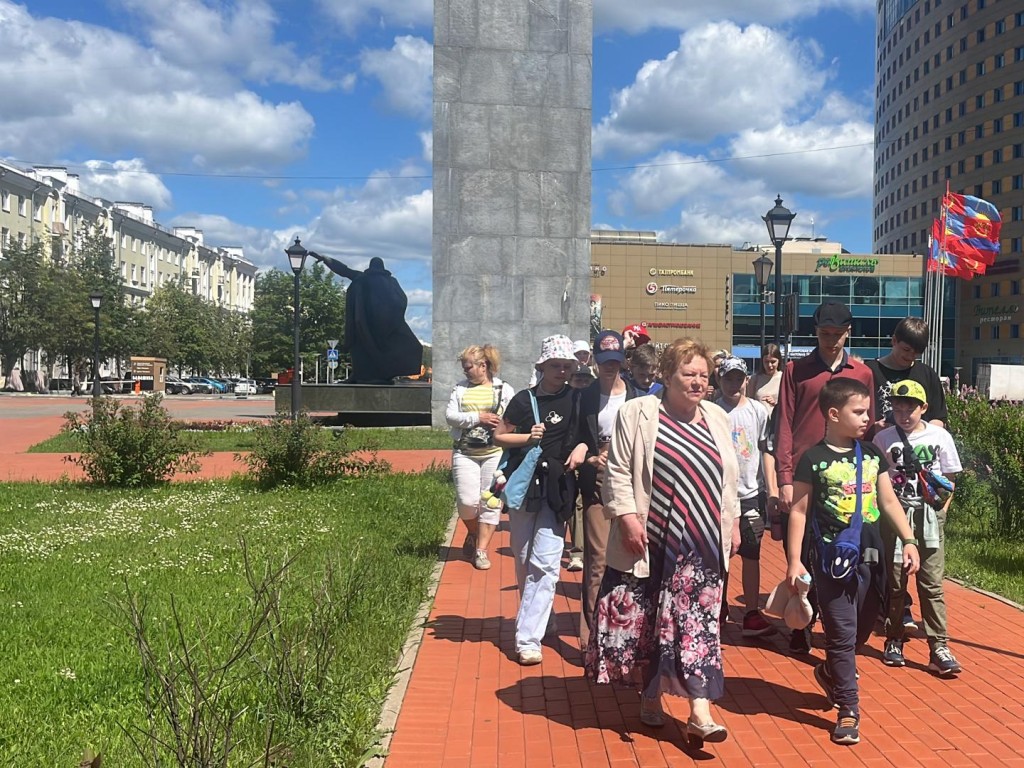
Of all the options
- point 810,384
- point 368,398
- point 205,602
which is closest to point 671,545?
point 810,384

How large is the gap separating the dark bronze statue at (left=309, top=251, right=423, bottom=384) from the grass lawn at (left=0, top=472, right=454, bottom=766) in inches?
448

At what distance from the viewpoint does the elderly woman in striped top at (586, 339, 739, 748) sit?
12.3 ft

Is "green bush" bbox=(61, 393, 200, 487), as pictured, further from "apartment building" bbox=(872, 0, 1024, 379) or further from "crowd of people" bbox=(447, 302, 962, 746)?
"apartment building" bbox=(872, 0, 1024, 379)

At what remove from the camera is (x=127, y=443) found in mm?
11414

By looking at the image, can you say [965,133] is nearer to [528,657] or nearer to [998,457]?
[998,457]

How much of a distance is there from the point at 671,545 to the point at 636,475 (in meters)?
0.32

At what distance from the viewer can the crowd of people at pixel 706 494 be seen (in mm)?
3809

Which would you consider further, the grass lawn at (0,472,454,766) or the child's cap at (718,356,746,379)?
the child's cap at (718,356,746,379)

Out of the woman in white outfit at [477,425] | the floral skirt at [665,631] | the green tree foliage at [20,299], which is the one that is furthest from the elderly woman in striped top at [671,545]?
the green tree foliage at [20,299]

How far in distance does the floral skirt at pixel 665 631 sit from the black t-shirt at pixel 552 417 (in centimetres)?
121

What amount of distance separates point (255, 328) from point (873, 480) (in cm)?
7410

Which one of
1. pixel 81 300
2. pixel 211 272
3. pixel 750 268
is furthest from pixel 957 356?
pixel 211 272

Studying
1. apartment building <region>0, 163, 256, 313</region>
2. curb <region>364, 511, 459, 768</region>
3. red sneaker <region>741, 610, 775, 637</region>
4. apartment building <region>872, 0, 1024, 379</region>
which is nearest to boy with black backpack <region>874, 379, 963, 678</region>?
red sneaker <region>741, 610, 775, 637</region>

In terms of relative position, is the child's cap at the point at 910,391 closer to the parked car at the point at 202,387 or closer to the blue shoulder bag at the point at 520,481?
the blue shoulder bag at the point at 520,481
